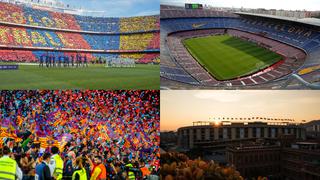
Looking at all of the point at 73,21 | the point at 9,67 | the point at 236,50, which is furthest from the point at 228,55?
the point at 9,67

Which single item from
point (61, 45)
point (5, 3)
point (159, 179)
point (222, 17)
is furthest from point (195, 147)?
point (5, 3)

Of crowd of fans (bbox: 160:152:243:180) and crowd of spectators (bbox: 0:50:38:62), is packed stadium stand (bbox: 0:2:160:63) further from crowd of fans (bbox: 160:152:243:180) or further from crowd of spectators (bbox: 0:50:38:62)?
crowd of fans (bbox: 160:152:243:180)

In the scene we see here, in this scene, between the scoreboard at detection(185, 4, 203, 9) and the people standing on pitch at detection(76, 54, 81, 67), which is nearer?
the scoreboard at detection(185, 4, 203, 9)

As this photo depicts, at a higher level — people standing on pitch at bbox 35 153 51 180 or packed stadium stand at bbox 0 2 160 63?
packed stadium stand at bbox 0 2 160 63

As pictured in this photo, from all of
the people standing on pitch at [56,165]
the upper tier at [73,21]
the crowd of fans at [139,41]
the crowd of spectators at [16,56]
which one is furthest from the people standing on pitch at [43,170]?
the upper tier at [73,21]

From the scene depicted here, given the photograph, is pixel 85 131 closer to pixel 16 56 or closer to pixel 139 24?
pixel 139 24

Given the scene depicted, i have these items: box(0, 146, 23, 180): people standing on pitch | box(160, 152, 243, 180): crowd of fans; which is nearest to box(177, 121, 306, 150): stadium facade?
box(160, 152, 243, 180): crowd of fans
